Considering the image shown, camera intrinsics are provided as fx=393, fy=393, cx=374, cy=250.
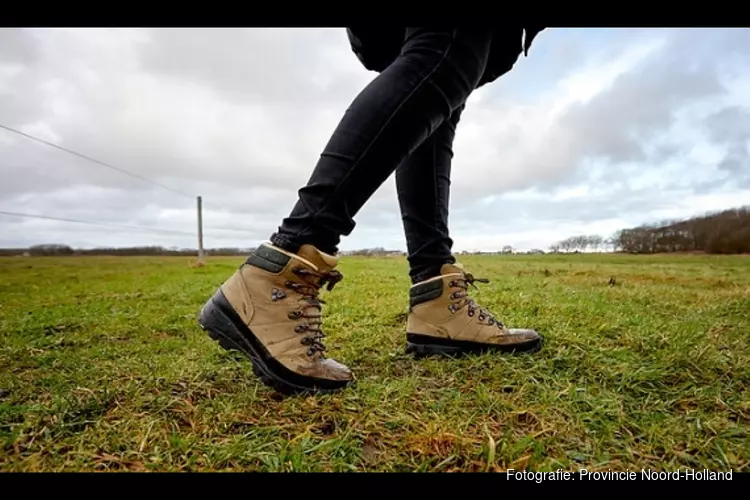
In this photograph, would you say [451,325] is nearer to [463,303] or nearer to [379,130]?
[463,303]

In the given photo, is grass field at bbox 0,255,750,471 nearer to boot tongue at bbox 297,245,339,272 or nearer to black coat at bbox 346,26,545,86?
boot tongue at bbox 297,245,339,272

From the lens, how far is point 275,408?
3.11 feet

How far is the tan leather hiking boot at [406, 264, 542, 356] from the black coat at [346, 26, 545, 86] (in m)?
0.68

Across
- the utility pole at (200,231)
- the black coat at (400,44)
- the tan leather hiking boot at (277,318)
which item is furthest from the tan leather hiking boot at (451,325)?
the utility pole at (200,231)

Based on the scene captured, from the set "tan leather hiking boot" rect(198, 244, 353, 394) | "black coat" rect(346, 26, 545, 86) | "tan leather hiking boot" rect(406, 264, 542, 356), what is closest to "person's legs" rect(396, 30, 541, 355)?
"tan leather hiking boot" rect(406, 264, 542, 356)

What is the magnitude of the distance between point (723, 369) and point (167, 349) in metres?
2.02

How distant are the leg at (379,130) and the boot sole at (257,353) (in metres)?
0.23

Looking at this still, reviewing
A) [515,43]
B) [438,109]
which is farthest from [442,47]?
[515,43]

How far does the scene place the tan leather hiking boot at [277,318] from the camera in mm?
1024

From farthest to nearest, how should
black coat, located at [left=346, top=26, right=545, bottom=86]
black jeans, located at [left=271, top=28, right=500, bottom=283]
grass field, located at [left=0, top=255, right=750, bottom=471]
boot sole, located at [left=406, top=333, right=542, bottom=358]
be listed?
boot sole, located at [left=406, top=333, right=542, bottom=358]
black coat, located at [left=346, top=26, right=545, bottom=86]
black jeans, located at [left=271, top=28, right=500, bottom=283]
grass field, located at [left=0, top=255, right=750, bottom=471]

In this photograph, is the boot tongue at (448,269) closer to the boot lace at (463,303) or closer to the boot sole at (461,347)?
the boot lace at (463,303)

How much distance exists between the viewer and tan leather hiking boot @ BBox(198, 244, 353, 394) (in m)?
1.02
